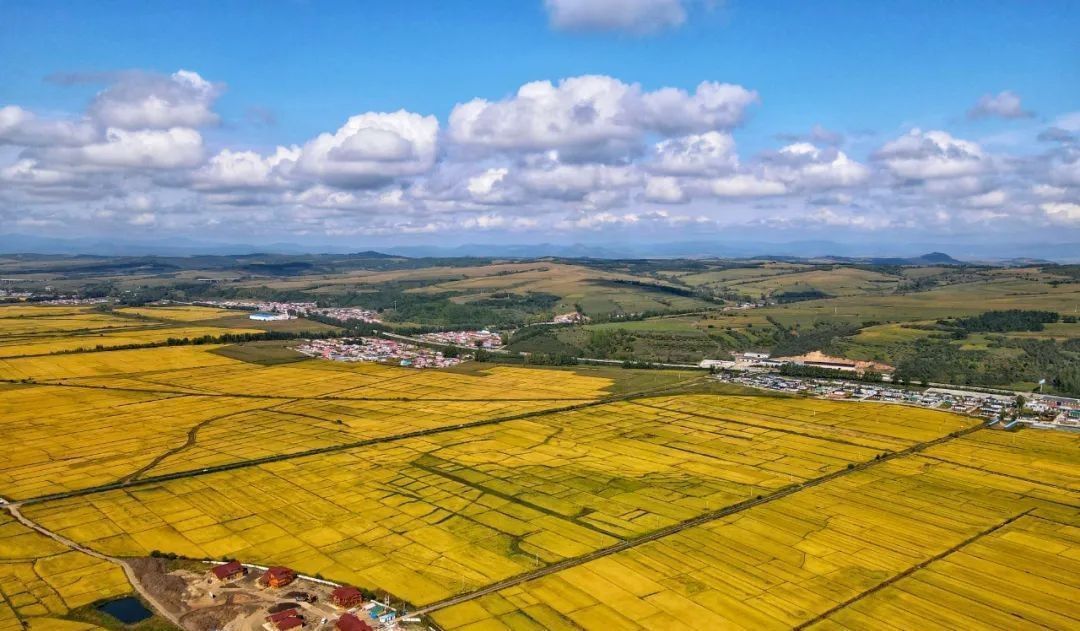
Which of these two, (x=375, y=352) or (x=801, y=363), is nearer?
(x=801, y=363)

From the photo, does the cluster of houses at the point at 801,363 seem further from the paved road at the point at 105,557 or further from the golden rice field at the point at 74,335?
the golden rice field at the point at 74,335

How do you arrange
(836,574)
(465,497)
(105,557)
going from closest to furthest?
(836,574) < (105,557) < (465,497)

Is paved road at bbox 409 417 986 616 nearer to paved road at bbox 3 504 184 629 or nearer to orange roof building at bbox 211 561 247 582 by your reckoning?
orange roof building at bbox 211 561 247 582

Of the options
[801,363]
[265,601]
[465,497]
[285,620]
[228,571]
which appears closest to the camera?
[285,620]

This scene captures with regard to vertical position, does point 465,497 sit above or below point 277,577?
below

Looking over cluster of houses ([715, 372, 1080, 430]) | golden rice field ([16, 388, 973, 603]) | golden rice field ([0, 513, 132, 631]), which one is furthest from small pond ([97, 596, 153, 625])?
cluster of houses ([715, 372, 1080, 430])

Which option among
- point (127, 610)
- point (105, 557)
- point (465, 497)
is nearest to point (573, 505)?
point (465, 497)

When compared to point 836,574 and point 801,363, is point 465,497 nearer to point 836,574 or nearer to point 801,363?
point 836,574

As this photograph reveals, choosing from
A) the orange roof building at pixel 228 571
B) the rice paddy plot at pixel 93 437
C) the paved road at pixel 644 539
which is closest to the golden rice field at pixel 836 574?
the paved road at pixel 644 539
